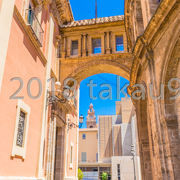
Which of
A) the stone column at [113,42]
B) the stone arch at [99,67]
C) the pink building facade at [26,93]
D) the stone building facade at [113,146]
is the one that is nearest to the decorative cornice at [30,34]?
the pink building facade at [26,93]

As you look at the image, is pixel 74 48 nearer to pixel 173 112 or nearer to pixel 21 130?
pixel 21 130

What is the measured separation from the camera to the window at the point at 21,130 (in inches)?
249

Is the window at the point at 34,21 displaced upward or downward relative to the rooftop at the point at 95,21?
downward

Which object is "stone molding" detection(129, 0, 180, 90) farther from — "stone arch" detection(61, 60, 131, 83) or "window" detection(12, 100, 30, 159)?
"window" detection(12, 100, 30, 159)

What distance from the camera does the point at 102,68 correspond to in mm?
12500

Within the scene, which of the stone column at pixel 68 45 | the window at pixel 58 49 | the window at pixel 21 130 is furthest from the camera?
the stone column at pixel 68 45

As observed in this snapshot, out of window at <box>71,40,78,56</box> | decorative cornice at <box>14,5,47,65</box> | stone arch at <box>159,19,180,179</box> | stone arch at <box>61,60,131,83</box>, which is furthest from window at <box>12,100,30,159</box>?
window at <box>71,40,78,56</box>

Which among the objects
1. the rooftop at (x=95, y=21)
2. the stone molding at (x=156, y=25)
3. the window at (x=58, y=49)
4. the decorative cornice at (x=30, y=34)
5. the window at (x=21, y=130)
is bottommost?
the window at (x=21, y=130)

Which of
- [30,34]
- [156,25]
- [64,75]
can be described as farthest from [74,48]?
[156,25]

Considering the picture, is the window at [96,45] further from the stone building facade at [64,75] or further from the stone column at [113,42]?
the stone column at [113,42]

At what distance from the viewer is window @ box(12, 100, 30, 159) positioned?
6.31 meters

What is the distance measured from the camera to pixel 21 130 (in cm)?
675

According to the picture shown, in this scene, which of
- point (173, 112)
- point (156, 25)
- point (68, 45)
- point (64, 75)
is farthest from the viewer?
point (68, 45)

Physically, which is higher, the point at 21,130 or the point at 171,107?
the point at 171,107
